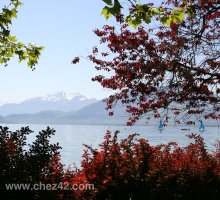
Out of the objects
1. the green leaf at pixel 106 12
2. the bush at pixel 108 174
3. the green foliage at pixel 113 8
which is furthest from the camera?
the bush at pixel 108 174

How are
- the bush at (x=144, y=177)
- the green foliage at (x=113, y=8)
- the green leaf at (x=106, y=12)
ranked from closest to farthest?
the green foliage at (x=113, y=8) → the green leaf at (x=106, y=12) → the bush at (x=144, y=177)

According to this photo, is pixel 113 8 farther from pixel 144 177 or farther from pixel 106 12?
pixel 144 177

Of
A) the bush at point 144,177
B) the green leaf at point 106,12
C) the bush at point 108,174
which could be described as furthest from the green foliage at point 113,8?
the bush at point 144,177

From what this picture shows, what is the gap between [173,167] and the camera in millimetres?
6082

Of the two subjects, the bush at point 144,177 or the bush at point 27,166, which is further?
the bush at point 144,177

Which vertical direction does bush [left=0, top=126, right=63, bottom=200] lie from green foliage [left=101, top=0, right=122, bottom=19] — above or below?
below

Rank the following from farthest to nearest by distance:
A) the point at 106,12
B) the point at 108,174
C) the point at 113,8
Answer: the point at 108,174 → the point at 106,12 → the point at 113,8

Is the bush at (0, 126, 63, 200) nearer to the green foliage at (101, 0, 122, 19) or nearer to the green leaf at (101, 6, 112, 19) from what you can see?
the green leaf at (101, 6, 112, 19)

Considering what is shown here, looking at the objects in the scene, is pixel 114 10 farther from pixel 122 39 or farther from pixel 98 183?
pixel 122 39

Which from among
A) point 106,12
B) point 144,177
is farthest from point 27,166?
point 106,12

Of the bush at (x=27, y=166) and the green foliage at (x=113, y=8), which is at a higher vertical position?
the green foliage at (x=113, y=8)

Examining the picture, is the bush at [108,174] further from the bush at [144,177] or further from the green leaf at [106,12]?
the green leaf at [106,12]

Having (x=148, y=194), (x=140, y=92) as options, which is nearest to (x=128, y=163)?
(x=148, y=194)

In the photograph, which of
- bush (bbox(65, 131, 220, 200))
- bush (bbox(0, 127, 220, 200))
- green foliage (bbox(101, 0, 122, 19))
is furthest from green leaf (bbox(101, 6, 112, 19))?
bush (bbox(65, 131, 220, 200))
